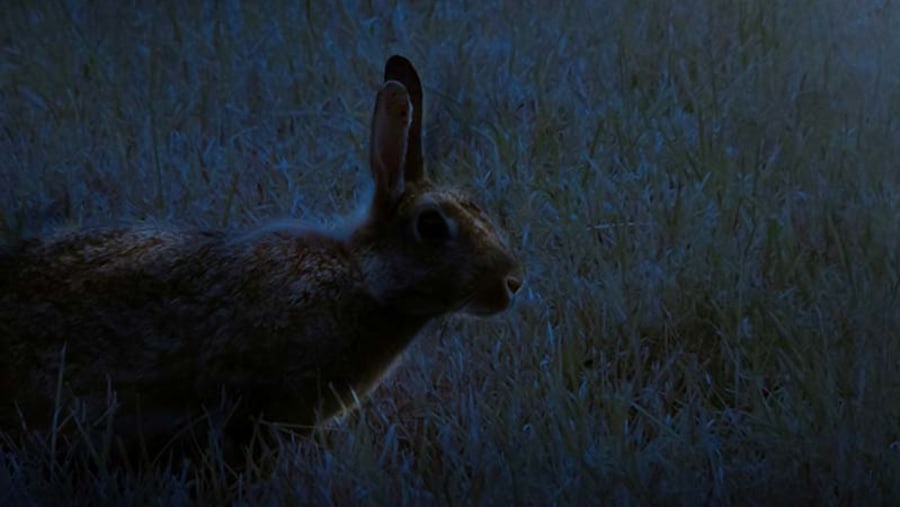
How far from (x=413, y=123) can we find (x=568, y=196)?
3.04 feet

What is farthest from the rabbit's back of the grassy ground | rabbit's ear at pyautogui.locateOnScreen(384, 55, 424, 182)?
rabbit's ear at pyautogui.locateOnScreen(384, 55, 424, 182)

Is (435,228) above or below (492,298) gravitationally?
above

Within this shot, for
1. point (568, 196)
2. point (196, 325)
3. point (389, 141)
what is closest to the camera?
point (196, 325)

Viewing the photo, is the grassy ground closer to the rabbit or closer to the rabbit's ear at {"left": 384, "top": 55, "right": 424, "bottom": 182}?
the rabbit

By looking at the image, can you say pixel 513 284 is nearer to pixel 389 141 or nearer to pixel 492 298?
pixel 492 298

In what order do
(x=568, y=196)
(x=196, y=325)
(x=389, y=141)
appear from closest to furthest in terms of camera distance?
1. (x=196, y=325)
2. (x=389, y=141)
3. (x=568, y=196)

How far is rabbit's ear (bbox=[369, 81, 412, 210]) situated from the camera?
11.9 feet

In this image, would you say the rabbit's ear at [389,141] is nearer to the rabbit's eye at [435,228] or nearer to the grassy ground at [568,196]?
the rabbit's eye at [435,228]

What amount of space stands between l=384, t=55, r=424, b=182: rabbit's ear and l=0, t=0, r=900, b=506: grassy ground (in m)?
0.47

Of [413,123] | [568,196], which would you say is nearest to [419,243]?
[413,123]

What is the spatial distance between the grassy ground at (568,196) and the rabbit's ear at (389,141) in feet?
1.47

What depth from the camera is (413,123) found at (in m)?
3.73

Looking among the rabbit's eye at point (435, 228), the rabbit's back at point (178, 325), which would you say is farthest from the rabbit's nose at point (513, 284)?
the rabbit's back at point (178, 325)

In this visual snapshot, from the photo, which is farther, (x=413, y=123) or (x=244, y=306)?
(x=413, y=123)
